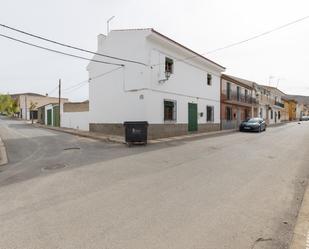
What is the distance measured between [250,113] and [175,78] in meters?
22.9

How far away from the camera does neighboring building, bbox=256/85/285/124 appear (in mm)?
44809

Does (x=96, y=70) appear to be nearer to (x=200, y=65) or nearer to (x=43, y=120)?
(x=200, y=65)

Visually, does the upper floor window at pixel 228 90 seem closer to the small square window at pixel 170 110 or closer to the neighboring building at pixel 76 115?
the small square window at pixel 170 110

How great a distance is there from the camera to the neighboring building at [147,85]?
17.2 metres

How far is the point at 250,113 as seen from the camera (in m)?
38.7

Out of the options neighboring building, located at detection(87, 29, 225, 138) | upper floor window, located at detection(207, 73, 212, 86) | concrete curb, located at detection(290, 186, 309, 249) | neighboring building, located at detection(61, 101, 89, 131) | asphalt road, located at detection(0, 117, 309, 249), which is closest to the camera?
concrete curb, located at detection(290, 186, 309, 249)

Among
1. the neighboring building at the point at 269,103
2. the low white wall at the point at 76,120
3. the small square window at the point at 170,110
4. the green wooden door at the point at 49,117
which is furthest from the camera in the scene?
the neighboring building at the point at 269,103

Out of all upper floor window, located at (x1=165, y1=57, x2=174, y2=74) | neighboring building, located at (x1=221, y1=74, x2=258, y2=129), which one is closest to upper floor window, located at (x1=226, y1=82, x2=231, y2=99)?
neighboring building, located at (x1=221, y1=74, x2=258, y2=129)

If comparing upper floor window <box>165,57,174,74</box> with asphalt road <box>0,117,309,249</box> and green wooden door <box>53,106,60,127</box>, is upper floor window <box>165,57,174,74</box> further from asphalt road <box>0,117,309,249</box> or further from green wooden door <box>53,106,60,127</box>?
green wooden door <box>53,106,60,127</box>

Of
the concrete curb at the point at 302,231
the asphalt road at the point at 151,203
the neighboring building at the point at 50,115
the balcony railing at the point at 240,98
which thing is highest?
the balcony railing at the point at 240,98

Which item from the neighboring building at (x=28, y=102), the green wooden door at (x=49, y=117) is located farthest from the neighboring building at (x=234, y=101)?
the neighboring building at (x=28, y=102)

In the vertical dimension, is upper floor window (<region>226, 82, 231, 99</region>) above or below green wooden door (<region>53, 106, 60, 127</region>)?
above

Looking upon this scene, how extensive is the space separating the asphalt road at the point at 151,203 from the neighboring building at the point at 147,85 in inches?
328

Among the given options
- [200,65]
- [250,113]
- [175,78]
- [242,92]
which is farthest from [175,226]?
[250,113]
